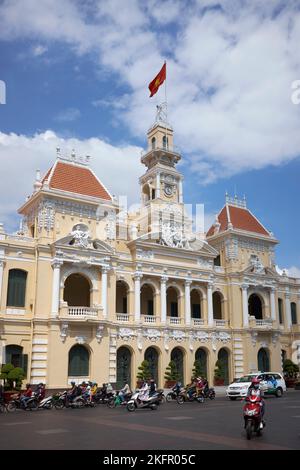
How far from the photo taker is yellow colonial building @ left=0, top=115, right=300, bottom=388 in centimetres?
3247

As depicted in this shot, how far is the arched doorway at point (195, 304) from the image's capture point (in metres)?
43.2

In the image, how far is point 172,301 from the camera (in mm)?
42125

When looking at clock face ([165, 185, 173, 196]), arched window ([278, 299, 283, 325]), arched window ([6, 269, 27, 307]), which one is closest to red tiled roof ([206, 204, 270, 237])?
clock face ([165, 185, 173, 196])

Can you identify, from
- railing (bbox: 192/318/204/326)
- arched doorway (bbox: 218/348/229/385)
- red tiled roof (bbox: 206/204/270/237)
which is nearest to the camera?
railing (bbox: 192/318/204/326)

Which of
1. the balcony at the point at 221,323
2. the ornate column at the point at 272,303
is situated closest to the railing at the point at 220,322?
the balcony at the point at 221,323

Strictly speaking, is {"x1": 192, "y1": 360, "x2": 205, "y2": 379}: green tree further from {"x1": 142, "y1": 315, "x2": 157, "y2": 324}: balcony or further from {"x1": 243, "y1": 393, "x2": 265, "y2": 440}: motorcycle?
{"x1": 243, "y1": 393, "x2": 265, "y2": 440}: motorcycle

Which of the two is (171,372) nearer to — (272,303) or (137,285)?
(137,285)

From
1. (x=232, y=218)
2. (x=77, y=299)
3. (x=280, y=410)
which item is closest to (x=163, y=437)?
(x=280, y=410)

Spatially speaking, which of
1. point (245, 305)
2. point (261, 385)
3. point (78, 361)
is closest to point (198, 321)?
point (245, 305)

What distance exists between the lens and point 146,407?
76.3 feet

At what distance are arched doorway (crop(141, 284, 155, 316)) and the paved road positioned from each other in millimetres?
21459

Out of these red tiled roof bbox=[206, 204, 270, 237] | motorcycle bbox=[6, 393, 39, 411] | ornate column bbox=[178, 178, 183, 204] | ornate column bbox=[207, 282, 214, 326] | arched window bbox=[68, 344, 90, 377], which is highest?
ornate column bbox=[178, 178, 183, 204]

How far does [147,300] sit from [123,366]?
6998mm
